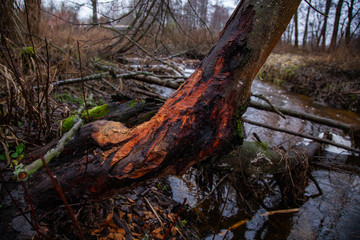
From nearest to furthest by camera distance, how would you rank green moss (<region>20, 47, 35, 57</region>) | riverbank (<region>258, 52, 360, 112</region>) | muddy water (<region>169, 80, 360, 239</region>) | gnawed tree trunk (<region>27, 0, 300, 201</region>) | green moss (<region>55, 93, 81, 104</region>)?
gnawed tree trunk (<region>27, 0, 300, 201</region>) → muddy water (<region>169, 80, 360, 239</region>) → green moss (<region>20, 47, 35, 57</region>) → green moss (<region>55, 93, 81, 104</region>) → riverbank (<region>258, 52, 360, 112</region>)

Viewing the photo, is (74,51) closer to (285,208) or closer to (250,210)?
(250,210)

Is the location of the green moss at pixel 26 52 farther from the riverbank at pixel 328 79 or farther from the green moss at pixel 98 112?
the riverbank at pixel 328 79

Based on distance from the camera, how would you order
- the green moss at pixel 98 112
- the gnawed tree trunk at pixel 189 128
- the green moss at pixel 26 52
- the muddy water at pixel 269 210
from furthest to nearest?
the green moss at pixel 26 52
the muddy water at pixel 269 210
the green moss at pixel 98 112
the gnawed tree trunk at pixel 189 128

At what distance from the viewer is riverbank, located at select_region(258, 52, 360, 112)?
680cm

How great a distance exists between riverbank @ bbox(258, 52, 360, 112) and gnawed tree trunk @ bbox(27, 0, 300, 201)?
6358 mm

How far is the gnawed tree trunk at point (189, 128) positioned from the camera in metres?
1.22

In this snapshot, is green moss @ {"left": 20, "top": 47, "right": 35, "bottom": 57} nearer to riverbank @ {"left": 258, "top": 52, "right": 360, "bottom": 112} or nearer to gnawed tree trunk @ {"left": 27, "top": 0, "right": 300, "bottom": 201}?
gnawed tree trunk @ {"left": 27, "top": 0, "right": 300, "bottom": 201}

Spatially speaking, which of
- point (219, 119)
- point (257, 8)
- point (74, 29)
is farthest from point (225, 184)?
point (74, 29)

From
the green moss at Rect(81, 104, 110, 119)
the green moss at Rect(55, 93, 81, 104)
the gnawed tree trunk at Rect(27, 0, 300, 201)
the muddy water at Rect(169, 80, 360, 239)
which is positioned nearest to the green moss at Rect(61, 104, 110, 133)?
the green moss at Rect(81, 104, 110, 119)

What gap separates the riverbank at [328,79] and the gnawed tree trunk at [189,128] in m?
6.36

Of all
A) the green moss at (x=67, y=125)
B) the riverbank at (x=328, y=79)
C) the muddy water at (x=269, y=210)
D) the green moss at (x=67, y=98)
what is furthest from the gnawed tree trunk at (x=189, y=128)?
the riverbank at (x=328, y=79)

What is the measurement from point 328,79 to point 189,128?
8.82 meters

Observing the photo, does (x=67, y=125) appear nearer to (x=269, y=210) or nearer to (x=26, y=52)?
(x=26, y=52)

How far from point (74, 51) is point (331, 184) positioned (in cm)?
588
